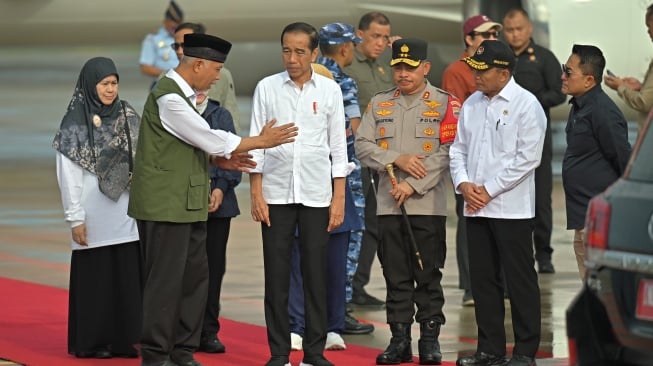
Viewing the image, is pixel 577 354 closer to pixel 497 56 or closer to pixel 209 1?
pixel 497 56

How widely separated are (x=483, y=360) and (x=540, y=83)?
10.5ft

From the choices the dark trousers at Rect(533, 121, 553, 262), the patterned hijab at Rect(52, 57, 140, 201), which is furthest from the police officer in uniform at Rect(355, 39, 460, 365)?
the dark trousers at Rect(533, 121, 553, 262)

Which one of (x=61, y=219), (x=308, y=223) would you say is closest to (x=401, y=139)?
(x=308, y=223)

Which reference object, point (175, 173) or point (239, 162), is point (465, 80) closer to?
point (239, 162)

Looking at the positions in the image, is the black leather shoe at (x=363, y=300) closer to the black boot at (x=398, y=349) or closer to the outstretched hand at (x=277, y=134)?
the black boot at (x=398, y=349)

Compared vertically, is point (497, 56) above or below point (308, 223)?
above

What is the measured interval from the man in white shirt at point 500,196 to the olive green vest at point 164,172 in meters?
1.32

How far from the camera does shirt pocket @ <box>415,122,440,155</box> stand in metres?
7.06

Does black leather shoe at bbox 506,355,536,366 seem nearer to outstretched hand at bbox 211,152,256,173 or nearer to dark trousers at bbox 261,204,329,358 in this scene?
dark trousers at bbox 261,204,329,358

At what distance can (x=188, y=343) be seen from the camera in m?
6.64

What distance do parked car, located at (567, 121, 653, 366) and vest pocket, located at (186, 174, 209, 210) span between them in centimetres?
217

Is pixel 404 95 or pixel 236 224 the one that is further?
pixel 236 224

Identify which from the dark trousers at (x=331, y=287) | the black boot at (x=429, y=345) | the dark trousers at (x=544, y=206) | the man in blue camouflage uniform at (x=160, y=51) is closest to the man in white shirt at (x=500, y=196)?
the black boot at (x=429, y=345)

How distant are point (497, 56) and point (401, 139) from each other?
639mm
